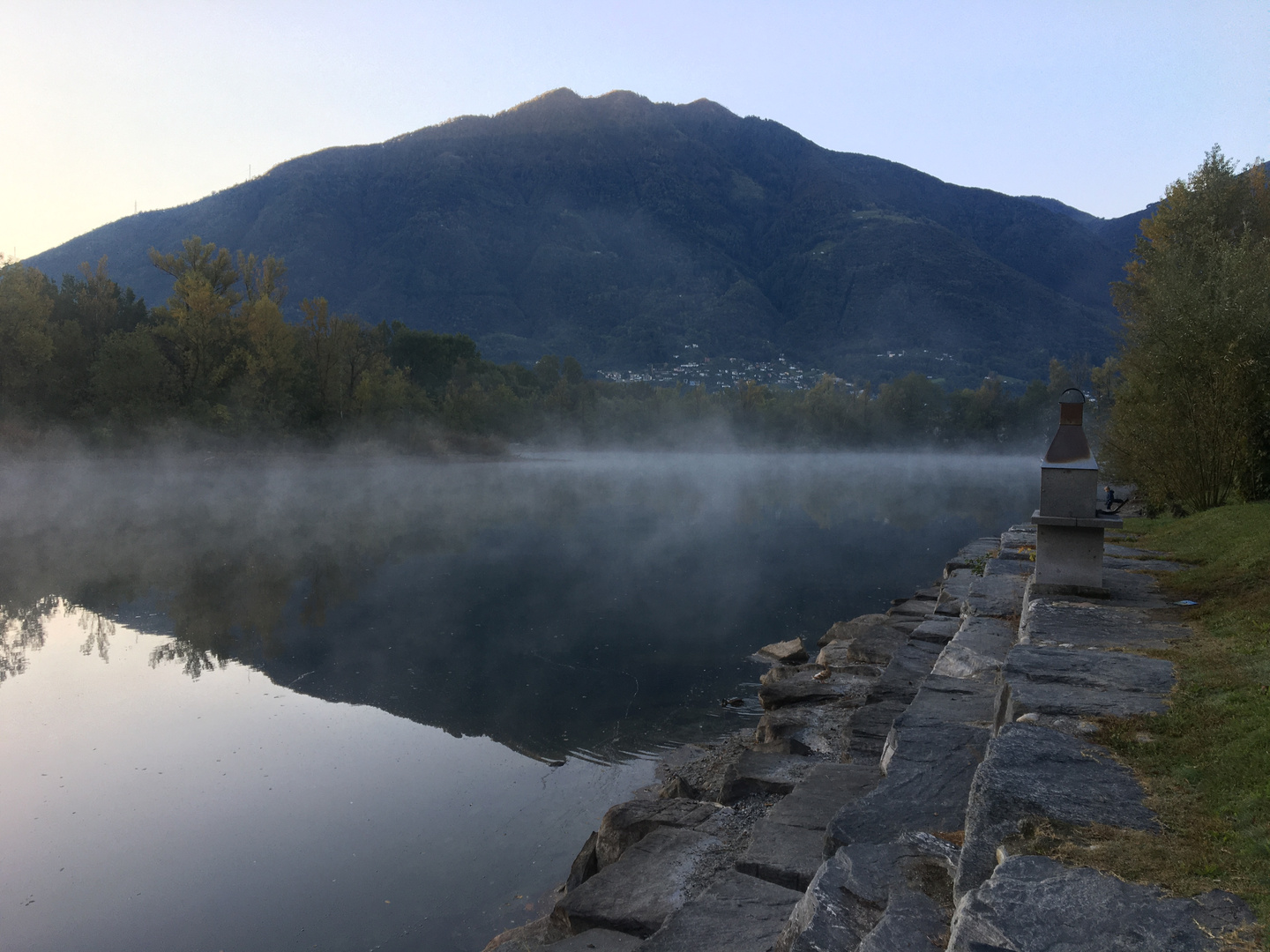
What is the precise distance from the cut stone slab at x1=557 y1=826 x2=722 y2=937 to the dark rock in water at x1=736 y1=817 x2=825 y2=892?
45 centimetres

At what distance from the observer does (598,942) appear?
4910 mm

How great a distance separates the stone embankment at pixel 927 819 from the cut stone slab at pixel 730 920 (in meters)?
0.01

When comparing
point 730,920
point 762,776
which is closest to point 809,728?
point 762,776

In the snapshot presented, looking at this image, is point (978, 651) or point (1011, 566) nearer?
point (978, 651)

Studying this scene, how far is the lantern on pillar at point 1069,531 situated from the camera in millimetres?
7648

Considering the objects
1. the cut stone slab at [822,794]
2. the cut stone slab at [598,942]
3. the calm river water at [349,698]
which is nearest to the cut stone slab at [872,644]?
the calm river water at [349,698]

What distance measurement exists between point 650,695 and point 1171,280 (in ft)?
46.5

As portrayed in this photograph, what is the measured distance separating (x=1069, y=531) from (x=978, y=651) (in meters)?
1.41

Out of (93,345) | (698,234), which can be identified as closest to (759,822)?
(93,345)

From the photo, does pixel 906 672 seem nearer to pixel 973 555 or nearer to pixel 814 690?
pixel 814 690

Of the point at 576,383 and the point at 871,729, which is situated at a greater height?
the point at 576,383

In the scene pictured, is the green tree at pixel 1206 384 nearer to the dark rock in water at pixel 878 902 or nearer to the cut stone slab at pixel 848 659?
the cut stone slab at pixel 848 659

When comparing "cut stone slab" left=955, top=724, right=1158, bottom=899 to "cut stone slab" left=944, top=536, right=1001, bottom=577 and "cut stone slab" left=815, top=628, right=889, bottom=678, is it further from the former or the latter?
"cut stone slab" left=944, top=536, right=1001, bottom=577

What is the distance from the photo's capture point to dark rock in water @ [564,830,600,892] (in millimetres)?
6391
